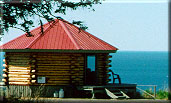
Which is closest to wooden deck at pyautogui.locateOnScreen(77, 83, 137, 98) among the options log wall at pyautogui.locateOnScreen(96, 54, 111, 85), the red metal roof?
log wall at pyautogui.locateOnScreen(96, 54, 111, 85)

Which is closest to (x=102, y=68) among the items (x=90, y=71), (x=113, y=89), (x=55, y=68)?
(x=90, y=71)

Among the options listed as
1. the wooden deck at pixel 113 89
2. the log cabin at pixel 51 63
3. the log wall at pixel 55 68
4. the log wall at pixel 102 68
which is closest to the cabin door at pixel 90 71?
the log cabin at pixel 51 63

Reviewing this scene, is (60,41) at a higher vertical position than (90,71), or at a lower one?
higher

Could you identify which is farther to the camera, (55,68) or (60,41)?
(60,41)

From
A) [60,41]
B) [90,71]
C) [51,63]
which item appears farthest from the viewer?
[90,71]

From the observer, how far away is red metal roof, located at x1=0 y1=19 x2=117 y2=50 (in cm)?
2062

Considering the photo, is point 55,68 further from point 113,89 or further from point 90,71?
point 113,89

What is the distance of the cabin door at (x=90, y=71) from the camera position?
2141cm

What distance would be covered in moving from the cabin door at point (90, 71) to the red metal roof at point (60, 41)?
742 millimetres

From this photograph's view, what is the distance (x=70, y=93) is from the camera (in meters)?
20.5

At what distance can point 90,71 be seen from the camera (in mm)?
21547

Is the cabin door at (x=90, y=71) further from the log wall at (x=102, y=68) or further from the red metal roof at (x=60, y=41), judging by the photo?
the red metal roof at (x=60, y=41)

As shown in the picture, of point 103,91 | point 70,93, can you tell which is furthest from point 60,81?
point 103,91

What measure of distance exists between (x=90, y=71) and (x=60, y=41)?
2.29 meters
